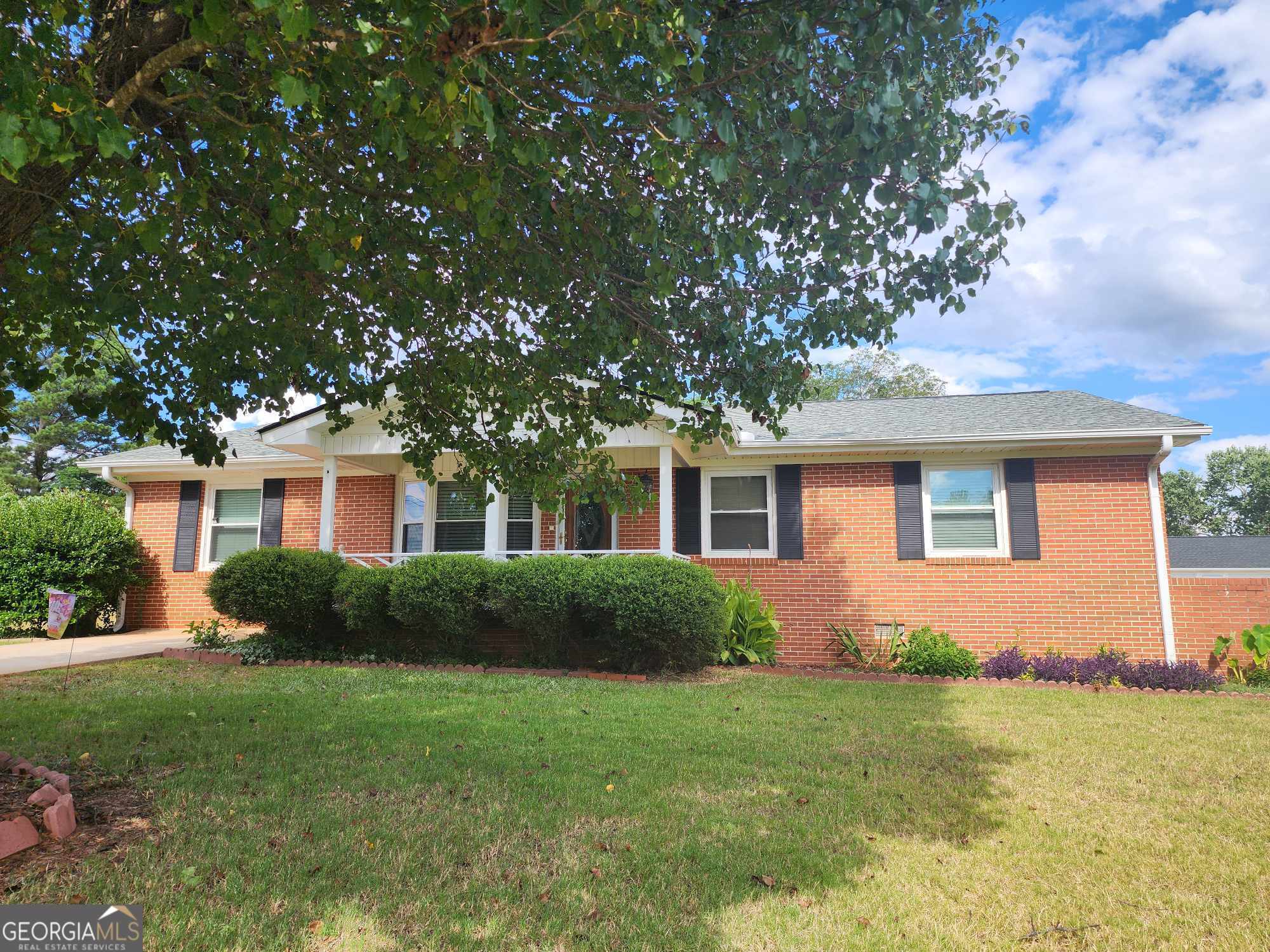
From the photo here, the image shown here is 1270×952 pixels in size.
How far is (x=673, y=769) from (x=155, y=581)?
1333 centimetres

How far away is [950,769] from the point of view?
5426 mm

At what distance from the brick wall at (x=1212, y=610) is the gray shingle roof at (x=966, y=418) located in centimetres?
238

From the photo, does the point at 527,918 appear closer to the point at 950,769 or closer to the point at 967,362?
the point at 950,769

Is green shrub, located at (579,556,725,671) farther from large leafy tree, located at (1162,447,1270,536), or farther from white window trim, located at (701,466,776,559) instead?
large leafy tree, located at (1162,447,1270,536)

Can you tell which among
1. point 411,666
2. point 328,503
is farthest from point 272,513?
point 411,666

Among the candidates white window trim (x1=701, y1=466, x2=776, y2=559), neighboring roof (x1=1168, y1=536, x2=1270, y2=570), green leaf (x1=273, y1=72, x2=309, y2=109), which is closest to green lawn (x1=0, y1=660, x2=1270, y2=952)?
green leaf (x1=273, y1=72, x2=309, y2=109)

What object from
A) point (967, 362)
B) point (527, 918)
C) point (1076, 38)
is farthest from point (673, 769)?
point (967, 362)

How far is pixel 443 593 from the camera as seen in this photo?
10242 millimetres

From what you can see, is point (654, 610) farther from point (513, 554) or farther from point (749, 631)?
point (513, 554)

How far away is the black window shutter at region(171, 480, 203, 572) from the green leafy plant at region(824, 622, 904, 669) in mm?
12051

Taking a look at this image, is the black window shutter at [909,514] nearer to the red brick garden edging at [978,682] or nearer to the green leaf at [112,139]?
the red brick garden edging at [978,682]

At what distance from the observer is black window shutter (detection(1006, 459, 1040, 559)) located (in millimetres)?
11133

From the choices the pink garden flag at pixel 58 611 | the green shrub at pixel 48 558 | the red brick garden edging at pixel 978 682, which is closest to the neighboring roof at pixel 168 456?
the green shrub at pixel 48 558

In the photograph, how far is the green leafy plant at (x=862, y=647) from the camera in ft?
36.6
